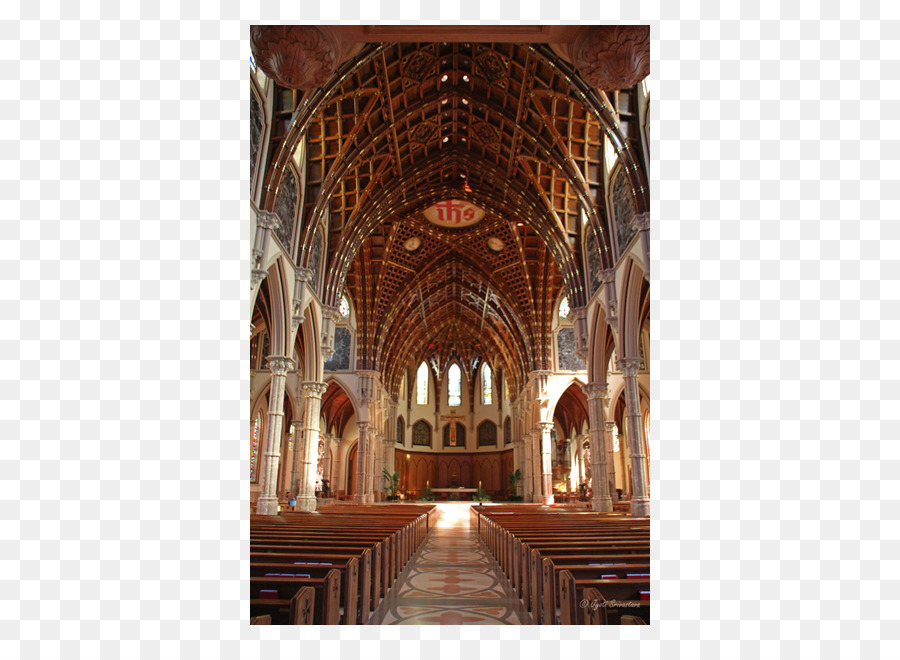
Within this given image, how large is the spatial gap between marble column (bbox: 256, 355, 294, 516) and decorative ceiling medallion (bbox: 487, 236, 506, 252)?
701 inches

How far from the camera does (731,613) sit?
11.2 ft

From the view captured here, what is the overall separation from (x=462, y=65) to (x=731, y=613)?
60.9 feet

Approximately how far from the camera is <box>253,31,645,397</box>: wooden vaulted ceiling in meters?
17.0

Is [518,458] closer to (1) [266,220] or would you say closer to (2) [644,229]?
(2) [644,229]

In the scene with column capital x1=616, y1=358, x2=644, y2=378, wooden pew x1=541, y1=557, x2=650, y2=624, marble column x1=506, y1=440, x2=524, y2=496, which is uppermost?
column capital x1=616, y1=358, x2=644, y2=378

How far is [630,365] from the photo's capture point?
1697cm

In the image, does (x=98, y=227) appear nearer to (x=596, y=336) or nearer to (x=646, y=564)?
(x=646, y=564)

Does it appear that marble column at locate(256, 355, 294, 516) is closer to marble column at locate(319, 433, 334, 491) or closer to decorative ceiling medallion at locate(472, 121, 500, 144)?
decorative ceiling medallion at locate(472, 121, 500, 144)

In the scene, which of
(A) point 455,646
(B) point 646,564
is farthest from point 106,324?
(B) point 646,564

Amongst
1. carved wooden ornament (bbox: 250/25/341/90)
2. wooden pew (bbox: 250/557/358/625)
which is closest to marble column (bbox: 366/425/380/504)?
wooden pew (bbox: 250/557/358/625)

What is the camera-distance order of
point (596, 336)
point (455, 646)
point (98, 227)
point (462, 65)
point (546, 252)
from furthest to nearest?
1. point (546, 252)
2. point (596, 336)
3. point (462, 65)
4. point (98, 227)
5. point (455, 646)

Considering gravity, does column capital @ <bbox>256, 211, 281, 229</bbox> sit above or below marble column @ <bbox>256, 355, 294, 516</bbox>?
→ above

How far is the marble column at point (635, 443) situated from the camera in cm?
1614

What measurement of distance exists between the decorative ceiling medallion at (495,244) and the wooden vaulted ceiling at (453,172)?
19 cm
